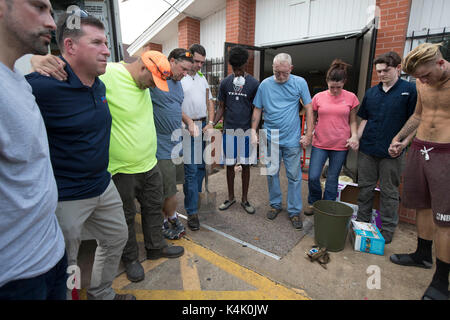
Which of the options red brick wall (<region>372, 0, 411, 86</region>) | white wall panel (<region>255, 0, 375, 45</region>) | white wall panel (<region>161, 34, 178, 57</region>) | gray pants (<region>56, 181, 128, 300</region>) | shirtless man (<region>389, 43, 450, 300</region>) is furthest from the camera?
white wall panel (<region>161, 34, 178, 57</region>)

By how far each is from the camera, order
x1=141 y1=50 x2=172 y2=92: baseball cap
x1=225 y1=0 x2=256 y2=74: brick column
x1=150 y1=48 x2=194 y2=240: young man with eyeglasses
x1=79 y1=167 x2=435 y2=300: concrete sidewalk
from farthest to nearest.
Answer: x1=225 y1=0 x2=256 y2=74: brick column → x1=150 y1=48 x2=194 y2=240: young man with eyeglasses → x1=79 y1=167 x2=435 y2=300: concrete sidewalk → x1=141 y1=50 x2=172 y2=92: baseball cap

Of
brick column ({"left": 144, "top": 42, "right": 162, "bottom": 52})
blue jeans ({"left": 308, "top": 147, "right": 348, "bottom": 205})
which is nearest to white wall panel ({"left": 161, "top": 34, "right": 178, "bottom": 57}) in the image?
brick column ({"left": 144, "top": 42, "right": 162, "bottom": 52})

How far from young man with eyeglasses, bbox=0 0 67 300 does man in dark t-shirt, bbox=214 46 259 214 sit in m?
2.83

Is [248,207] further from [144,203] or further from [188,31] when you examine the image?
[188,31]

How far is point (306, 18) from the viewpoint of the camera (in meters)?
5.49

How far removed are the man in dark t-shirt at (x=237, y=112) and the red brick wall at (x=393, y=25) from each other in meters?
2.46

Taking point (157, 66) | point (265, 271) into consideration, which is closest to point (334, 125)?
point (265, 271)

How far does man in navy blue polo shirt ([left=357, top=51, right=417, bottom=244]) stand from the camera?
2.92 m

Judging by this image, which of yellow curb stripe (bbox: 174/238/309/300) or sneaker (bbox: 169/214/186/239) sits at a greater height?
sneaker (bbox: 169/214/186/239)

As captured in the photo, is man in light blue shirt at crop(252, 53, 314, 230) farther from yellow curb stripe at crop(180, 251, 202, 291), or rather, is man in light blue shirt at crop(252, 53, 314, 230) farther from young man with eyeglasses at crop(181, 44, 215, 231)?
yellow curb stripe at crop(180, 251, 202, 291)

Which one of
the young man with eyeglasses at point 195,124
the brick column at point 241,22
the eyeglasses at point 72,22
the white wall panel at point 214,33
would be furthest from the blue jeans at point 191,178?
the white wall panel at point 214,33

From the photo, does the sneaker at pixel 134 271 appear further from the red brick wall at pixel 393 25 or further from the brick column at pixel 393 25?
the red brick wall at pixel 393 25

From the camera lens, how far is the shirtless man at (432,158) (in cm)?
219
